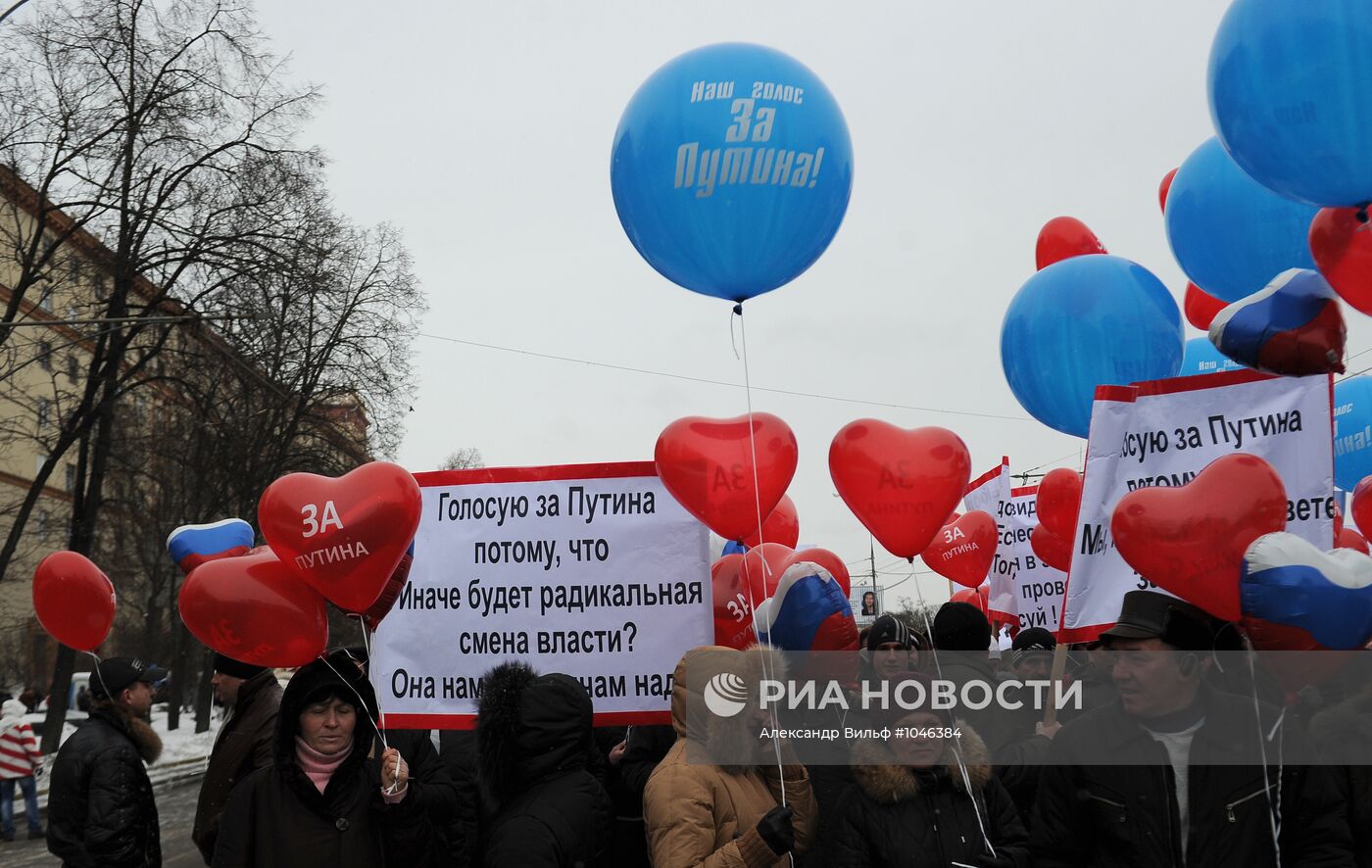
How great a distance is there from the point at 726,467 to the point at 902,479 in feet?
2.91

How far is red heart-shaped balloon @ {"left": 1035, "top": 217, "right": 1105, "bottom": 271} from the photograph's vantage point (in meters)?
7.46

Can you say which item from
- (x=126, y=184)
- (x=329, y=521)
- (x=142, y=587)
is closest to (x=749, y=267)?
(x=329, y=521)

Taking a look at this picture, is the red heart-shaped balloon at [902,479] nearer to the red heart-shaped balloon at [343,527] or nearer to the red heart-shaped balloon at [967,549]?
the red heart-shaped balloon at [343,527]

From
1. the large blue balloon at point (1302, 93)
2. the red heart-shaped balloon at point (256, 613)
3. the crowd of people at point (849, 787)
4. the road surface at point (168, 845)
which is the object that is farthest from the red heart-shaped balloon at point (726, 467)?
the road surface at point (168, 845)

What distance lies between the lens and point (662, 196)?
213 inches

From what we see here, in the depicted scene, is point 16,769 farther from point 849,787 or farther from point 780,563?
point 849,787

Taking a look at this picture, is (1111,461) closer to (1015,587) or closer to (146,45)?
(1015,587)

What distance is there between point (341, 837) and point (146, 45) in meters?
20.0

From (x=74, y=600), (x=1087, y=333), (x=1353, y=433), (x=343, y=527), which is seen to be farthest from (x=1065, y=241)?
(x=74, y=600)

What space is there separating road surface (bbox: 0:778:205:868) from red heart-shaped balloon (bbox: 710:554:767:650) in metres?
6.40

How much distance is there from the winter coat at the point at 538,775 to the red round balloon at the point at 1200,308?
17.1 ft

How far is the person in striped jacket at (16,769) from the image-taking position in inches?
558

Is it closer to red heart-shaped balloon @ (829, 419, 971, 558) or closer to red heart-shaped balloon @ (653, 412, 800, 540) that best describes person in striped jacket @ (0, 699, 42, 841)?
red heart-shaped balloon @ (653, 412, 800, 540)

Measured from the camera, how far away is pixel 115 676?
5527mm
